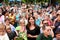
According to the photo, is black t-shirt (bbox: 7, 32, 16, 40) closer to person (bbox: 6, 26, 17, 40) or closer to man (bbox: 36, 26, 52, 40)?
person (bbox: 6, 26, 17, 40)

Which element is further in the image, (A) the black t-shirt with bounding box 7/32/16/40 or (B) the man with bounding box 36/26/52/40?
(A) the black t-shirt with bounding box 7/32/16/40

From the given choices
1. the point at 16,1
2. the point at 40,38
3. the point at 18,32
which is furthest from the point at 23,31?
the point at 16,1

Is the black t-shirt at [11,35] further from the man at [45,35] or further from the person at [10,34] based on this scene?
the man at [45,35]

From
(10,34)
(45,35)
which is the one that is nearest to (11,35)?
(10,34)

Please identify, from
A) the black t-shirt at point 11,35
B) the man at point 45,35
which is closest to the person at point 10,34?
the black t-shirt at point 11,35

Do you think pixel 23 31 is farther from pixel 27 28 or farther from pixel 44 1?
pixel 44 1

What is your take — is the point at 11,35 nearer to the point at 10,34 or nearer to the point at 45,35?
the point at 10,34

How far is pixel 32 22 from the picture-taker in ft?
31.5

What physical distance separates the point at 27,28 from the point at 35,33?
30cm

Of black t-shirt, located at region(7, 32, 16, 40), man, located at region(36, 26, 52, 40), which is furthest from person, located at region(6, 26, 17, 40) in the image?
man, located at region(36, 26, 52, 40)

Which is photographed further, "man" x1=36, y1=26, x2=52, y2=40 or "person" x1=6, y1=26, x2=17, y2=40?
"person" x1=6, y1=26, x2=17, y2=40

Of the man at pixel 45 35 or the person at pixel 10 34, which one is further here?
the person at pixel 10 34

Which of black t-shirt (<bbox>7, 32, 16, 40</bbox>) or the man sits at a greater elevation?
the man

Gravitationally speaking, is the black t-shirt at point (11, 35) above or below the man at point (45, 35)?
below
